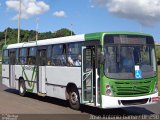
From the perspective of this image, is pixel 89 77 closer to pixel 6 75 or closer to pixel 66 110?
pixel 66 110

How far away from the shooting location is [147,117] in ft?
39.2

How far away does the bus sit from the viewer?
1204 cm

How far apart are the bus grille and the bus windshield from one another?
202 millimetres

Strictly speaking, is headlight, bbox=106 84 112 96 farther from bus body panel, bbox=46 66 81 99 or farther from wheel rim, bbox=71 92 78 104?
wheel rim, bbox=71 92 78 104

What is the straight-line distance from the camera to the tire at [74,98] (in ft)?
45.2

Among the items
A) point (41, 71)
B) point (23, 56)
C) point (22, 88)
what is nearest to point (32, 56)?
point (23, 56)

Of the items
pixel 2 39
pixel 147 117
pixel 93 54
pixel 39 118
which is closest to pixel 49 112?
pixel 39 118

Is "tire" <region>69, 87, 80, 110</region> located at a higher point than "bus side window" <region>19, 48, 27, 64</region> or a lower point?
lower

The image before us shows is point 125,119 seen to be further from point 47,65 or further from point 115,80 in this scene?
point 47,65

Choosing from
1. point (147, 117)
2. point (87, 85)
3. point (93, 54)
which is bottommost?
point (147, 117)

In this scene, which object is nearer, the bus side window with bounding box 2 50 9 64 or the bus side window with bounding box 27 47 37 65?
the bus side window with bounding box 27 47 37 65

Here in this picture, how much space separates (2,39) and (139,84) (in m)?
129

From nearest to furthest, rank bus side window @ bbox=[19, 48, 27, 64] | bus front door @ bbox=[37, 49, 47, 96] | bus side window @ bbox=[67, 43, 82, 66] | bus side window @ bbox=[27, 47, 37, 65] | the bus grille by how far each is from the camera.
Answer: the bus grille, bus side window @ bbox=[67, 43, 82, 66], bus front door @ bbox=[37, 49, 47, 96], bus side window @ bbox=[27, 47, 37, 65], bus side window @ bbox=[19, 48, 27, 64]

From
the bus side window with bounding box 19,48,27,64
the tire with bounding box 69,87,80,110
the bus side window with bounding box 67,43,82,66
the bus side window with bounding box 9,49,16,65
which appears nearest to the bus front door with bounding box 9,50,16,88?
the bus side window with bounding box 9,49,16,65
